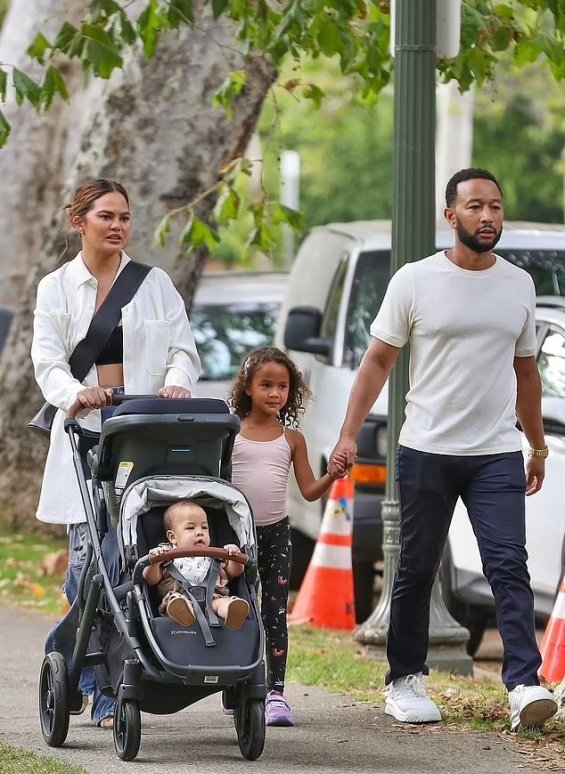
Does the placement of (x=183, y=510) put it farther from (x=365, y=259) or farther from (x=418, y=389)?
(x=365, y=259)

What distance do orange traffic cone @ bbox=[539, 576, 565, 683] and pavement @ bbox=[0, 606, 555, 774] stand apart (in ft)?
3.70

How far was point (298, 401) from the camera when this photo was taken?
22.2 ft

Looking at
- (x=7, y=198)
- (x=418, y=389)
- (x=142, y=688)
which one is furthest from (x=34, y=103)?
(x=7, y=198)

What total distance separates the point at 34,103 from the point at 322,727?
356 centimetres

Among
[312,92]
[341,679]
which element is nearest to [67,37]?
[312,92]

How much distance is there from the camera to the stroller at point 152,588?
5680mm

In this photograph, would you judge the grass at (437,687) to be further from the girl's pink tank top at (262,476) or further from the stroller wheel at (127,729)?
the stroller wheel at (127,729)

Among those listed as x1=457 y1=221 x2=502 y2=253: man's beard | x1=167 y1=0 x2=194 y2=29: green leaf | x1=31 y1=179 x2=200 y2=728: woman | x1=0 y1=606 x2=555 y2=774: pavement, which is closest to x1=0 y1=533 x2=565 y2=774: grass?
x1=0 y1=606 x2=555 y2=774: pavement

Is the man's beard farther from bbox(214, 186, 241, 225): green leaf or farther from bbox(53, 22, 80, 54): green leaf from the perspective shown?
bbox(214, 186, 241, 225): green leaf

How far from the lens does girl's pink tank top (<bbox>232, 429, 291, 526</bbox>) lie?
21.6ft

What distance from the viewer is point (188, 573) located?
580 centimetres

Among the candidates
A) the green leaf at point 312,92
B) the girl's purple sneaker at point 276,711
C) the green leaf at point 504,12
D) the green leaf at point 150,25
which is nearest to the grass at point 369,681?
the girl's purple sneaker at point 276,711

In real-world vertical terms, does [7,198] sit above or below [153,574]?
above

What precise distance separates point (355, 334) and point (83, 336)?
4907mm
